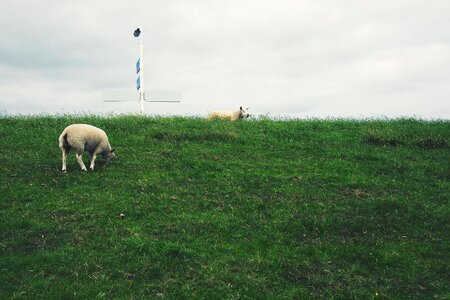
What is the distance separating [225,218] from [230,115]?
16.9 meters

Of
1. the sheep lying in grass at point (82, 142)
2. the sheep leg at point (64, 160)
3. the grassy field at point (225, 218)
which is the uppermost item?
the sheep lying in grass at point (82, 142)

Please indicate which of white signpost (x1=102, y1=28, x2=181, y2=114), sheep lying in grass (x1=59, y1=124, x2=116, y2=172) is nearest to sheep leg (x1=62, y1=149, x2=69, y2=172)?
sheep lying in grass (x1=59, y1=124, x2=116, y2=172)

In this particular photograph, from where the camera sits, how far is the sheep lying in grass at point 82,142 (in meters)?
16.2

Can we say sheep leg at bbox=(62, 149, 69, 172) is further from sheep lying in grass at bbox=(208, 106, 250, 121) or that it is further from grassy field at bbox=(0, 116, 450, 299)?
sheep lying in grass at bbox=(208, 106, 250, 121)

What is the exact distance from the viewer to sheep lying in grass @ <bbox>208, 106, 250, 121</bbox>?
95.0 feet

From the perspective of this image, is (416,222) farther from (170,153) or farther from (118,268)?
(170,153)

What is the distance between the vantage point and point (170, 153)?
64.1ft

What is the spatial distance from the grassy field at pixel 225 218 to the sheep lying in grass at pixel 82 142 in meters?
0.54

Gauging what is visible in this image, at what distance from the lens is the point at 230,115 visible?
2928cm

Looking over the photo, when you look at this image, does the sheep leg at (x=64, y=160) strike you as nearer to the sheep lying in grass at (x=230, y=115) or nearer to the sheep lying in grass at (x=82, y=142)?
the sheep lying in grass at (x=82, y=142)

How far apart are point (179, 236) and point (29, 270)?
12.3ft

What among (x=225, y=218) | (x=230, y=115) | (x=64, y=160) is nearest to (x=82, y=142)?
(x=64, y=160)

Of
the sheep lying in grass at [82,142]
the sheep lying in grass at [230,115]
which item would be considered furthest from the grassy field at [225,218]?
the sheep lying in grass at [230,115]

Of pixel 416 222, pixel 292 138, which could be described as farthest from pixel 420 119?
pixel 416 222
